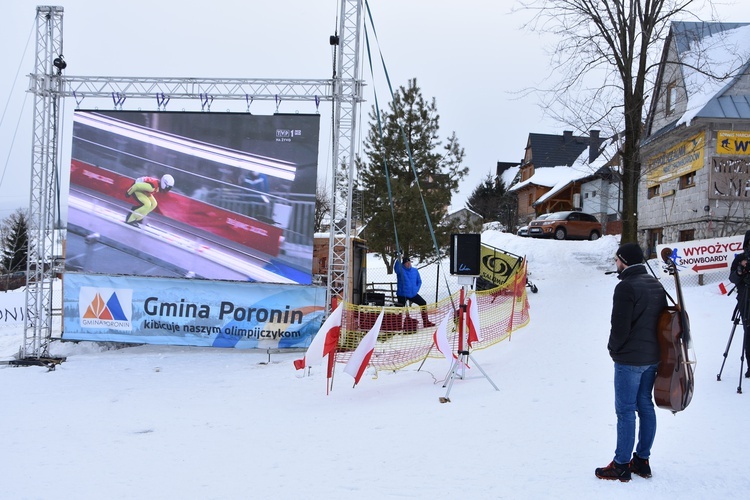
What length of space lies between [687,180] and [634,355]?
55.6 ft

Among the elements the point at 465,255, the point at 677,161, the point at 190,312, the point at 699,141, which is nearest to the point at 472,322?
the point at 465,255

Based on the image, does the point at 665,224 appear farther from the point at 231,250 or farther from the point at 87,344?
the point at 87,344

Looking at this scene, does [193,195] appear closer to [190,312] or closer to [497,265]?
[190,312]

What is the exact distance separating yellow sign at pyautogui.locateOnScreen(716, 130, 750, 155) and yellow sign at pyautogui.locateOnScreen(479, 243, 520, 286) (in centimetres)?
690

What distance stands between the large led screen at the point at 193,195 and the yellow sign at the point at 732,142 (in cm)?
1247

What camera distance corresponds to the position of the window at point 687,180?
Result: 18.0 m

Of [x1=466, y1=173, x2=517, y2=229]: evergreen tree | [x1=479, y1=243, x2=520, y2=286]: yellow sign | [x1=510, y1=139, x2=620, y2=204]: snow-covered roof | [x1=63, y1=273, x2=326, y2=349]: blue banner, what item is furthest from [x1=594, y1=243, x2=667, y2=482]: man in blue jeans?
[x1=466, y1=173, x2=517, y2=229]: evergreen tree

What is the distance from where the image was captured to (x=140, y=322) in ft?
37.5

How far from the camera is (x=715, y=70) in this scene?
61.1ft

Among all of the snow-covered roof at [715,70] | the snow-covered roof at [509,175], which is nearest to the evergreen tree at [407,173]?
the snow-covered roof at [715,70]

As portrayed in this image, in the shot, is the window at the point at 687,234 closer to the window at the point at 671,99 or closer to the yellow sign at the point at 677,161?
the yellow sign at the point at 677,161

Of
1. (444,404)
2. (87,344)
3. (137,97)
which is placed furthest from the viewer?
(87,344)

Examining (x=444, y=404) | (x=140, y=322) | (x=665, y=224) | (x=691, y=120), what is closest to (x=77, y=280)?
(x=140, y=322)

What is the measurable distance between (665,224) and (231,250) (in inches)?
607
